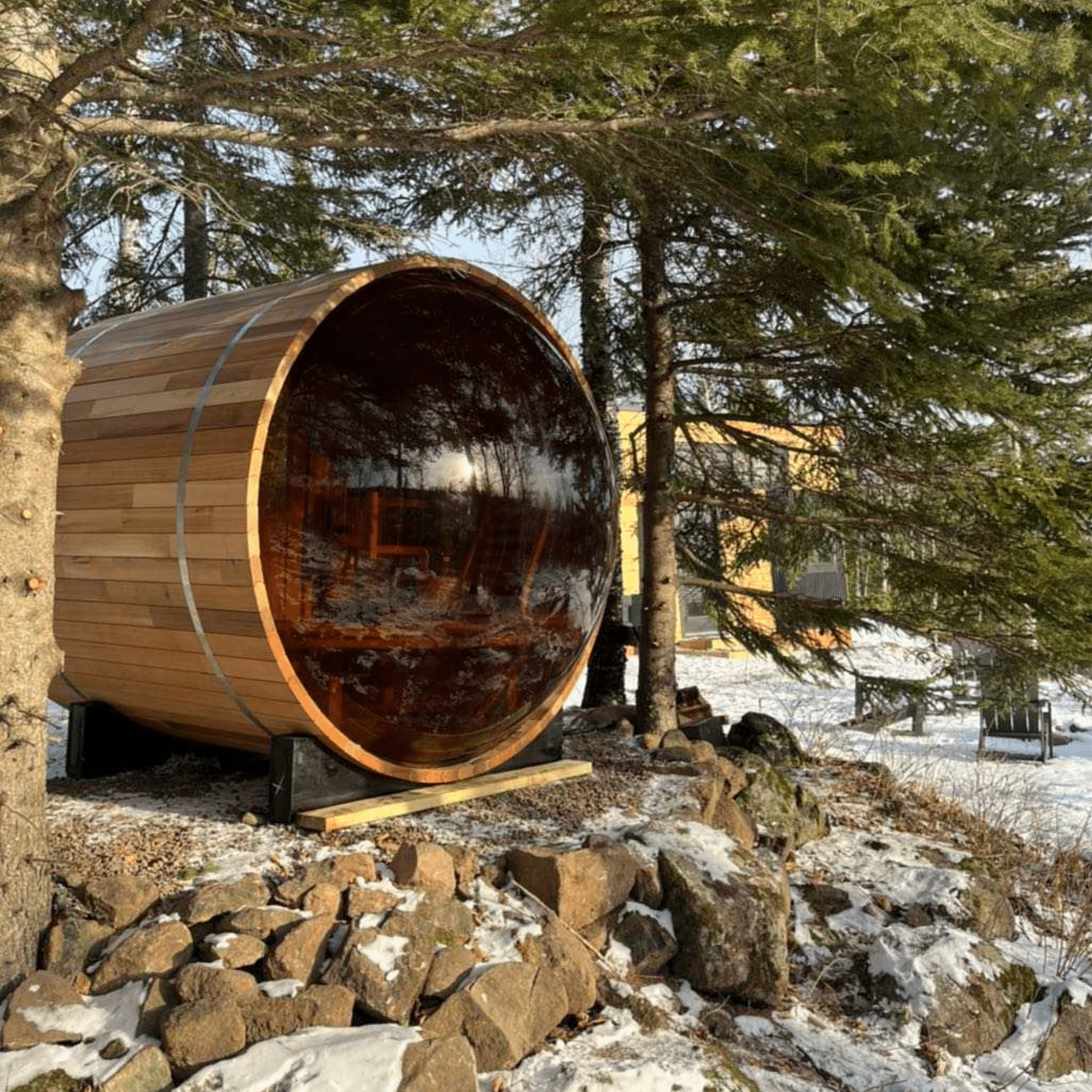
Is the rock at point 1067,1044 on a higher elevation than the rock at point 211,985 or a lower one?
lower

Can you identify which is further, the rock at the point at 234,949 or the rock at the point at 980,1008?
the rock at the point at 980,1008

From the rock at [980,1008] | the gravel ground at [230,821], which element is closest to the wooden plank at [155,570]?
the gravel ground at [230,821]

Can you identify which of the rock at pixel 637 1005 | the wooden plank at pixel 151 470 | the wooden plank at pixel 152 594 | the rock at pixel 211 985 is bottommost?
the rock at pixel 637 1005

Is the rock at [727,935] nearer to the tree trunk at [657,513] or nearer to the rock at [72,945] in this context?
the rock at [72,945]

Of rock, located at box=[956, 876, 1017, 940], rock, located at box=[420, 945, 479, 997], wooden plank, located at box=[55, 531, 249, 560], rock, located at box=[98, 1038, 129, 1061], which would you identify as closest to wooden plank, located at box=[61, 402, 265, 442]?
wooden plank, located at box=[55, 531, 249, 560]

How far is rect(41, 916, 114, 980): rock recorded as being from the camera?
12.2ft

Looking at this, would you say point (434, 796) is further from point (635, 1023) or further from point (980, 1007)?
point (980, 1007)

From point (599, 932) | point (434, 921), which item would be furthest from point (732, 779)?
point (434, 921)

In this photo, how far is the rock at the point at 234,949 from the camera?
3.62 m

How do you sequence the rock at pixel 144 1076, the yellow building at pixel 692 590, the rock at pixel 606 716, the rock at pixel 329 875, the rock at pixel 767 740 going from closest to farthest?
the rock at pixel 144 1076 < the rock at pixel 329 875 < the rock at pixel 767 740 < the rock at pixel 606 716 < the yellow building at pixel 692 590

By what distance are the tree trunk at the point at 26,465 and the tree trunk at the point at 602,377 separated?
4098 mm

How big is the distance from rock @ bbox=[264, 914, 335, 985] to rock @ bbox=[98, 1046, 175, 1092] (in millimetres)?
449

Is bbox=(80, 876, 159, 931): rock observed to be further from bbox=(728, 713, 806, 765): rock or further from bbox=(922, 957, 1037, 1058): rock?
bbox=(728, 713, 806, 765): rock

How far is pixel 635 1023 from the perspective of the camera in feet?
12.9
